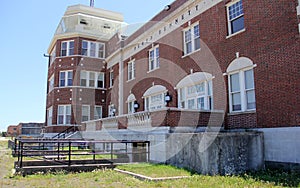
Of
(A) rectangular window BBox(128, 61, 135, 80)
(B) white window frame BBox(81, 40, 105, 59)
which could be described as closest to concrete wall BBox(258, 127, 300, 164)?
(A) rectangular window BBox(128, 61, 135, 80)

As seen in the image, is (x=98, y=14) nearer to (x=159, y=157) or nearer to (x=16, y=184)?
(x=159, y=157)

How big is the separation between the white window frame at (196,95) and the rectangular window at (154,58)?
3.67 meters

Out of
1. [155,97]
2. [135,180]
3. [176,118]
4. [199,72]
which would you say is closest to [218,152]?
[135,180]

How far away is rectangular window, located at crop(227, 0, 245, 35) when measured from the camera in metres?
12.8

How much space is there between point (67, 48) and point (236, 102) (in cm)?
2020

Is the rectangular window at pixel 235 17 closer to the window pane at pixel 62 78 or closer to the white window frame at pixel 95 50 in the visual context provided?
the white window frame at pixel 95 50

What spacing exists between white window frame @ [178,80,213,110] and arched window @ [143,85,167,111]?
6.11 ft

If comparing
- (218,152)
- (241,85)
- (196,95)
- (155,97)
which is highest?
(155,97)

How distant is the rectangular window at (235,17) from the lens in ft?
42.0

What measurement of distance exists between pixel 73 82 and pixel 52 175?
19083 millimetres

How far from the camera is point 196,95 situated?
585 inches

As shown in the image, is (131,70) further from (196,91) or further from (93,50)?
(196,91)

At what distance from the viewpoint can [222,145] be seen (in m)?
9.06

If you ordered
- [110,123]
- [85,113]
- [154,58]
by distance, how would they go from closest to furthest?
[110,123]
[154,58]
[85,113]
